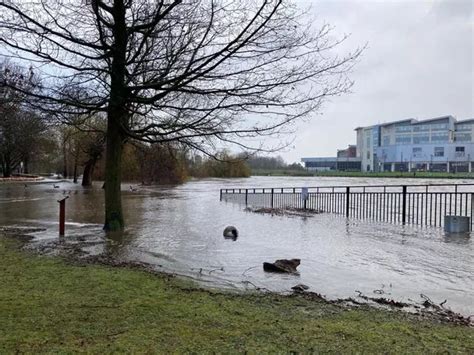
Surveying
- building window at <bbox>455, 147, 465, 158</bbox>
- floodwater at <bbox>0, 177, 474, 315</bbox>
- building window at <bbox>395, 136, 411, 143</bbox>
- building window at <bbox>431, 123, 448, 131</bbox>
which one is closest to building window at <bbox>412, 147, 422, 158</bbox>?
building window at <bbox>395, 136, 411, 143</bbox>

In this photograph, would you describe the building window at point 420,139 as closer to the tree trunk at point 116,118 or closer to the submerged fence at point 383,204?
the submerged fence at point 383,204

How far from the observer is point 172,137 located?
13.2 m

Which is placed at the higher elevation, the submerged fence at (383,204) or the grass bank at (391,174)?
the grass bank at (391,174)

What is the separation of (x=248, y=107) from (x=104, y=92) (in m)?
4.15

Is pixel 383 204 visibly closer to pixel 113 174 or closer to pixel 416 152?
pixel 113 174

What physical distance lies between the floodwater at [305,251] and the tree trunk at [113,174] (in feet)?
1.58

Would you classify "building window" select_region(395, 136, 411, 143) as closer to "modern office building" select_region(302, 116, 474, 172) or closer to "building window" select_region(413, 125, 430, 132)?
"modern office building" select_region(302, 116, 474, 172)

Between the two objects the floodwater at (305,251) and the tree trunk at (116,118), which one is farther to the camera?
the tree trunk at (116,118)

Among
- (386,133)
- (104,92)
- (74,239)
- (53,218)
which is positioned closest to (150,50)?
(104,92)

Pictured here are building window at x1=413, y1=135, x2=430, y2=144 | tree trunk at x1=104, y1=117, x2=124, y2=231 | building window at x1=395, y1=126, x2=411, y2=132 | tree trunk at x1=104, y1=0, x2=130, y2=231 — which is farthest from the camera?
building window at x1=395, y1=126, x2=411, y2=132

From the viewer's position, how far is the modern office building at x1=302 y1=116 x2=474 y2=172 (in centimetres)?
10962

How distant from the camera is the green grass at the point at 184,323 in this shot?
141 inches

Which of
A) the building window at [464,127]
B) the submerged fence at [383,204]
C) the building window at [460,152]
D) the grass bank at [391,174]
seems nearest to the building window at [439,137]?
the building window at [460,152]

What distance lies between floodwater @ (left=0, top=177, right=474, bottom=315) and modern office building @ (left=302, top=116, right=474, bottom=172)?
104 meters
